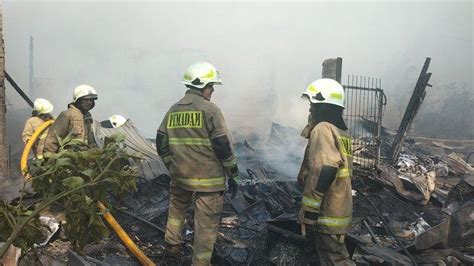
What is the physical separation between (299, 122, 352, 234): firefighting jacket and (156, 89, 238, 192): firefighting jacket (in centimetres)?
83

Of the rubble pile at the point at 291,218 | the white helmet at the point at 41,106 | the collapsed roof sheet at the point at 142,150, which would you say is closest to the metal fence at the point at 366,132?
the rubble pile at the point at 291,218

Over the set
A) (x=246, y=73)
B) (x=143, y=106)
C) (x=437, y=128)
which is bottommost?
(x=437, y=128)

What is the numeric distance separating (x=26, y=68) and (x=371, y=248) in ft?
83.5

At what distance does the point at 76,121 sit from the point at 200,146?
1939 millimetres

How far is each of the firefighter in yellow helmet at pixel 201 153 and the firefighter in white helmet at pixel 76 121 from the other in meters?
1.36

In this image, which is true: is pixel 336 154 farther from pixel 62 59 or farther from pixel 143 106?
pixel 62 59

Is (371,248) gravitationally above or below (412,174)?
above

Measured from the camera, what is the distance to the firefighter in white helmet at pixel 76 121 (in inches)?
182

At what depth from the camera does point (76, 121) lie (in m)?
4.84

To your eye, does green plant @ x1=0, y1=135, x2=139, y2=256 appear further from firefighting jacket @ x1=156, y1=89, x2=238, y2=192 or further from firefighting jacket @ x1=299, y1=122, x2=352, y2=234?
firefighting jacket @ x1=299, y1=122, x2=352, y2=234

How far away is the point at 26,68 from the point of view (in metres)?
24.7

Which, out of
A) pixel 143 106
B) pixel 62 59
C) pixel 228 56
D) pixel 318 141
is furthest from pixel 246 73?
pixel 318 141

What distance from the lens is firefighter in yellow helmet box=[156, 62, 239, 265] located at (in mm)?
3715

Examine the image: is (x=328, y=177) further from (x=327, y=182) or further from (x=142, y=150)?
(x=142, y=150)
